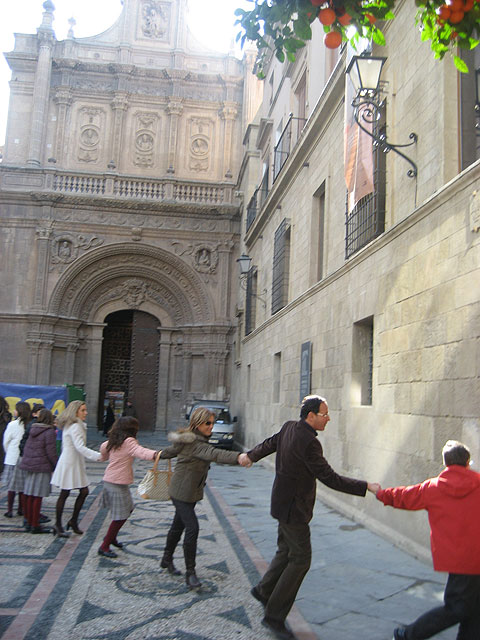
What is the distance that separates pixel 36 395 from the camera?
12656mm

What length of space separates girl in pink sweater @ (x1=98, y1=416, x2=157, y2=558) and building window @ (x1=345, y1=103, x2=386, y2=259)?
4080mm

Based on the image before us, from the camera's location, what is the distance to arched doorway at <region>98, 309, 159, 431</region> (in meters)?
24.0

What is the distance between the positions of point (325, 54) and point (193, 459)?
31.3 ft

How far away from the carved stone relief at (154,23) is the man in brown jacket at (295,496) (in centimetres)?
2525

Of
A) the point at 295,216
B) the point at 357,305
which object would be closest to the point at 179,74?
the point at 295,216

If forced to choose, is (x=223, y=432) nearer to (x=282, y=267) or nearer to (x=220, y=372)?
(x=220, y=372)

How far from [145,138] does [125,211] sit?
3704mm

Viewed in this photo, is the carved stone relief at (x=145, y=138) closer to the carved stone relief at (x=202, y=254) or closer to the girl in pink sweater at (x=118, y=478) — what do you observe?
the carved stone relief at (x=202, y=254)

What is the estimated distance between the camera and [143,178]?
78.0 ft

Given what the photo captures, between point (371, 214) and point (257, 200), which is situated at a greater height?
point (257, 200)

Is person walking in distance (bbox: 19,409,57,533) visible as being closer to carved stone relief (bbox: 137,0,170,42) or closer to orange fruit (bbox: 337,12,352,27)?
orange fruit (bbox: 337,12,352,27)

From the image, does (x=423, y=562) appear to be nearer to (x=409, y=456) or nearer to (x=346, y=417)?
(x=409, y=456)

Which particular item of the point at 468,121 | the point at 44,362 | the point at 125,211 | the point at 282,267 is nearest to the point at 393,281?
the point at 468,121

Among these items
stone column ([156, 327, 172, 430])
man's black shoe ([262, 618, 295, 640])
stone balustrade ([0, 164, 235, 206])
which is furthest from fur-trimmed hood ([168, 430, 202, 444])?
stone balustrade ([0, 164, 235, 206])
